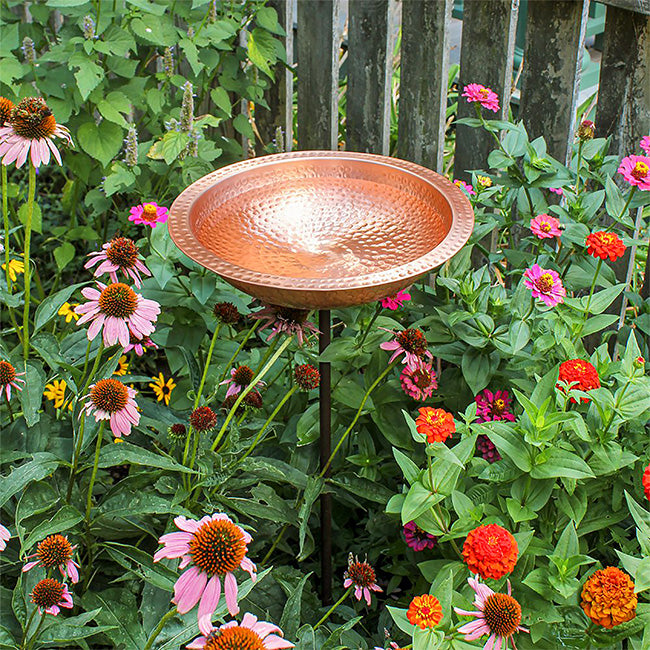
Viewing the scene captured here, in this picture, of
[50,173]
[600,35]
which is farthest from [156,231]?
[600,35]

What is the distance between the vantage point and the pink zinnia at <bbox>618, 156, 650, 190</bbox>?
184 centimetres

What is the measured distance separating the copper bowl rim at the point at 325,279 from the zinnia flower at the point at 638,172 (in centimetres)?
38

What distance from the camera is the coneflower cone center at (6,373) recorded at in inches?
62.8

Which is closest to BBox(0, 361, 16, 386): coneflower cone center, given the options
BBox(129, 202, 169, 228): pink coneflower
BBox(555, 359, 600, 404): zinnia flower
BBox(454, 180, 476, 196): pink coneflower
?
BBox(129, 202, 169, 228): pink coneflower

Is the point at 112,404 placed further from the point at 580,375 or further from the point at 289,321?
the point at 580,375

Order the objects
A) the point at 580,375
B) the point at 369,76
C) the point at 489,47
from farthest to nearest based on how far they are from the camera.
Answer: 1. the point at 369,76
2. the point at 489,47
3. the point at 580,375

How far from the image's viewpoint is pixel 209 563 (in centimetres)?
103

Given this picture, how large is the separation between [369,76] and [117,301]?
4.70 feet

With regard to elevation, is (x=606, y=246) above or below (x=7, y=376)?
above

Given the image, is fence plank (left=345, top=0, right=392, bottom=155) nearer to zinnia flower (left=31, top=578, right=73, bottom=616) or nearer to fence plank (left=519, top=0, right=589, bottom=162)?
fence plank (left=519, top=0, right=589, bottom=162)

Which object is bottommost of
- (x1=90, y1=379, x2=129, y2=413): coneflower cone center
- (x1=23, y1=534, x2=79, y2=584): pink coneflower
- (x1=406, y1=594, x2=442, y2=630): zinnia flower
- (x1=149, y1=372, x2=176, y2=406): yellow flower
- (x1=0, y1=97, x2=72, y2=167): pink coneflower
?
(x1=149, y1=372, x2=176, y2=406): yellow flower

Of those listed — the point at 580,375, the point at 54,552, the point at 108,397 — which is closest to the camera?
the point at 54,552

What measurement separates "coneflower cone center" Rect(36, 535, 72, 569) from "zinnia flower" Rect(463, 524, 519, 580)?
0.64 metres

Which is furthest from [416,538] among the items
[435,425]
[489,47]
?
[489,47]
